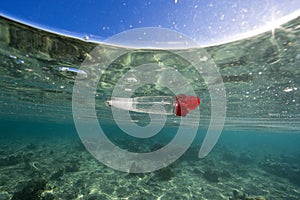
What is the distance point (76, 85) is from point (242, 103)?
15.7m

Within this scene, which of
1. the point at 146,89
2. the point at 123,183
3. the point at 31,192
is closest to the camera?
the point at 31,192

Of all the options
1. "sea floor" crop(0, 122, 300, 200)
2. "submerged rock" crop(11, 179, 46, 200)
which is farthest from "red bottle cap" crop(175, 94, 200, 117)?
"submerged rock" crop(11, 179, 46, 200)

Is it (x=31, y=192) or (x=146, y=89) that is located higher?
(x=146, y=89)

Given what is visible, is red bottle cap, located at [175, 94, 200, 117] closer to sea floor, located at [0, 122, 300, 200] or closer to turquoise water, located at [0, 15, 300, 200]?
turquoise water, located at [0, 15, 300, 200]

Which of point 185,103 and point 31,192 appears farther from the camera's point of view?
point 31,192

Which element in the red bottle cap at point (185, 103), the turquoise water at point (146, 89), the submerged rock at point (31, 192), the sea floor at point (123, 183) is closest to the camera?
the red bottle cap at point (185, 103)

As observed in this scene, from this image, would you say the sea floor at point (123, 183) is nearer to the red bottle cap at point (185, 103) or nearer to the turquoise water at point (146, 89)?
the turquoise water at point (146, 89)

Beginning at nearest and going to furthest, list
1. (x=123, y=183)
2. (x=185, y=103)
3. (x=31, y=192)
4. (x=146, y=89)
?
(x=185, y=103) → (x=31, y=192) → (x=123, y=183) → (x=146, y=89)

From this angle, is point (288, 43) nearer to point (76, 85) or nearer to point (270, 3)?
point (270, 3)

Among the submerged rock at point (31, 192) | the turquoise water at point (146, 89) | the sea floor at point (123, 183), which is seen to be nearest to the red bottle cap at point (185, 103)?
the turquoise water at point (146, 89)

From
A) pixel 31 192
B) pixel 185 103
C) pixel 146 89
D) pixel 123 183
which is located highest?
pixel 146 89

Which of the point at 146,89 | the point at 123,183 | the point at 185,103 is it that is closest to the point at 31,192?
the point at 123,183

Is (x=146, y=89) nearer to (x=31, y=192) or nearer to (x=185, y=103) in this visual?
(x=31, y=192)

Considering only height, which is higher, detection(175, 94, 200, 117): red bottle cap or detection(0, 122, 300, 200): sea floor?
detection(175, 94, 200, 117): red bottle cap
